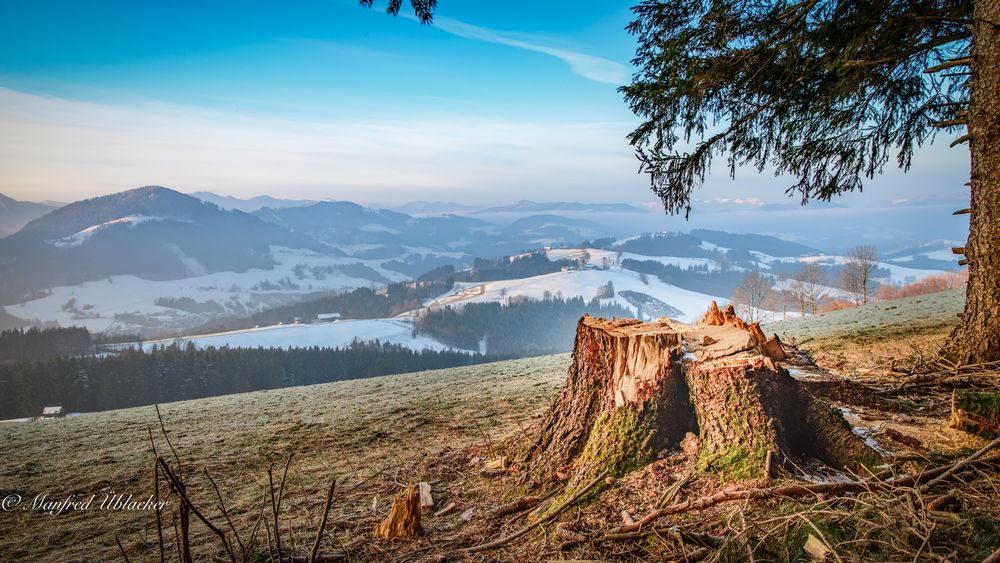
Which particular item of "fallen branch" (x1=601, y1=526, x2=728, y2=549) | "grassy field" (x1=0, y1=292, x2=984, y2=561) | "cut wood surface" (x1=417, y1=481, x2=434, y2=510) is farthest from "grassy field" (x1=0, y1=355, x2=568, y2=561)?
"fallen branch" (x1=601, y1=526, x2=728, y2=549)

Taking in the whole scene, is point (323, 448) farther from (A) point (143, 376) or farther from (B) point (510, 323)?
(B) point (510, 323)

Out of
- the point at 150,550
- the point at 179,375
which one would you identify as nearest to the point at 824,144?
the point at 150,550

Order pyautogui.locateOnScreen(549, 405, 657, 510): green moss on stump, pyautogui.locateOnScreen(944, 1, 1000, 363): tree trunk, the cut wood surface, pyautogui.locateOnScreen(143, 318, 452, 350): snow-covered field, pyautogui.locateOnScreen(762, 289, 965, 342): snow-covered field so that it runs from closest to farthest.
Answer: pyautogui.locateOnScreen(549, 405, 657, 510): green moss on stump → the cut wood surface → pyautogui.locateOnScreen(944, 1, 1000, 363): tree trunk → pyautogui.locateOnScreen(762, 289, 965, 342): snow-covered field → pyautogui.locateOnScreen(143, 318, 452, 350): snow-covered field

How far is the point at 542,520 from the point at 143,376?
3913 inches

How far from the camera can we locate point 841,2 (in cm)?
709

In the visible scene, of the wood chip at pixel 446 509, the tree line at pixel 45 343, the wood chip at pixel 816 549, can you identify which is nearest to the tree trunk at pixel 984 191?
the wood chip at pixel 816 549

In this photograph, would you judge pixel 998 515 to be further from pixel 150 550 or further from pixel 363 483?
pixel 150 550

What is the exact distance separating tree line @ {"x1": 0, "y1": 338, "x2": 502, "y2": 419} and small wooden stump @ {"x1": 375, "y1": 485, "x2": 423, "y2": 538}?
9185 cm

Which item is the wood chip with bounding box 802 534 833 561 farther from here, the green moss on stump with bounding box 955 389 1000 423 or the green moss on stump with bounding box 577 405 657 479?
the green moss on stump with bounding box 955 389 1000 423

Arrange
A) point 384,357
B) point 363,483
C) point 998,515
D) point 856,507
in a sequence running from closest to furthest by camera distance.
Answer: point 998,515, point 856,507, point 363,483, point 384,357

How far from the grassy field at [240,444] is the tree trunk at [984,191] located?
6727 millimetres

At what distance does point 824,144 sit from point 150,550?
39.3 feet

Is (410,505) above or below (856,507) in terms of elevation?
below

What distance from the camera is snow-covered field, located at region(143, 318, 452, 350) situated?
141625 mm
